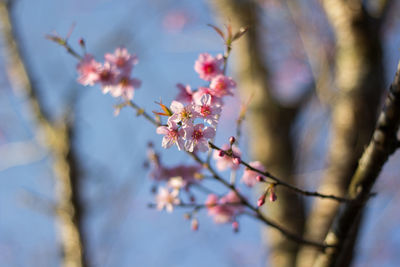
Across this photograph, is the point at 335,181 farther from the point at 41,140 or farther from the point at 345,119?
the point at 41,140

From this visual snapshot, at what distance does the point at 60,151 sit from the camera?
2.62m

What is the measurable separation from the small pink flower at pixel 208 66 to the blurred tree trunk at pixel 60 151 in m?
1.64

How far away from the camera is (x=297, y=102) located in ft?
11.9

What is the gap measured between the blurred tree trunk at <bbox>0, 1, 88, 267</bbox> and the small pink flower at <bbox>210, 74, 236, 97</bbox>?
169cm

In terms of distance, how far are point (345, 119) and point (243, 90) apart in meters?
1.55

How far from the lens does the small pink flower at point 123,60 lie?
1.36m

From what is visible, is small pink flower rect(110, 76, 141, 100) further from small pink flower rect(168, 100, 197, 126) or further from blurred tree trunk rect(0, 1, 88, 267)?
blurred tree trunk rect(0, 1, 88, 267)

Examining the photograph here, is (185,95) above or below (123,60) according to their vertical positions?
below

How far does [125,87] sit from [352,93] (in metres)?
1.51

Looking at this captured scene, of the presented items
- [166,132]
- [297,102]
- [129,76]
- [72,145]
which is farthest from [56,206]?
[297,102]

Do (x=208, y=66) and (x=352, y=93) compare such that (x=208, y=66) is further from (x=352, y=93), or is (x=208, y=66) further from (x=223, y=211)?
(x=352, y=93)

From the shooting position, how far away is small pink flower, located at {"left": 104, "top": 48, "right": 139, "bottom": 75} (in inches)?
53.5

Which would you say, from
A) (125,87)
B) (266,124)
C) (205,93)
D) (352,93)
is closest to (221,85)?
(205,93)

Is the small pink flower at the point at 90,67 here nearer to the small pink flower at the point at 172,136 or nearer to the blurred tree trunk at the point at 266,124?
the small pink flower at the point at 172,136
